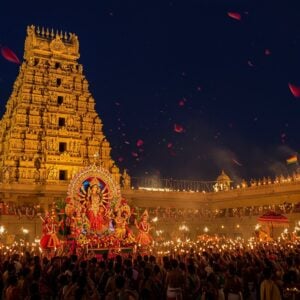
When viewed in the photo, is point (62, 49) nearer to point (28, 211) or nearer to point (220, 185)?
point (28, 211)

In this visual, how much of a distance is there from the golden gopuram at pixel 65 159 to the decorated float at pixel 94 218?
1046cm

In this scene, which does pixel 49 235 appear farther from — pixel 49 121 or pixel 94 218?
pixel 49 121

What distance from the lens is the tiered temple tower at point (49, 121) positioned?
4072cm

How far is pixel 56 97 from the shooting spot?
44625 mm

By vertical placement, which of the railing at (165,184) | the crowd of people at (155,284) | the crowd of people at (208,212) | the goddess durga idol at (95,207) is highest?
the railing at (165,184)

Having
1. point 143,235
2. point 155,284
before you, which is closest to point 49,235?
point 143,235

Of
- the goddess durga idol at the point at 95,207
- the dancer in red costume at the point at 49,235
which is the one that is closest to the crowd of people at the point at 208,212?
the goddess durga idol at the point at 95,207

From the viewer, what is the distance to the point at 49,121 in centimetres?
4312

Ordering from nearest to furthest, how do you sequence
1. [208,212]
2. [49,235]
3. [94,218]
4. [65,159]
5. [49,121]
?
1. [49,235]
2. [94,218]
3. [65,159]
4. [49,121]
5. [208,212]

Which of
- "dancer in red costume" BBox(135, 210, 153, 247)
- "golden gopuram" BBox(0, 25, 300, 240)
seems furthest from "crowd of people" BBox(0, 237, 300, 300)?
"golden gopuram" BBox(0, 25, 300, 240)

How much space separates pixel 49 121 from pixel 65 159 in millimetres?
4459

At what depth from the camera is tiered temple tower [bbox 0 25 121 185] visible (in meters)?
40.7

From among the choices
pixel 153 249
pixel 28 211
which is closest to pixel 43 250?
pixel 153 249

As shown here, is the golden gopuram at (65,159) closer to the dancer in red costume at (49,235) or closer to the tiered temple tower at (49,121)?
the tiered temple tower at (49,121)
